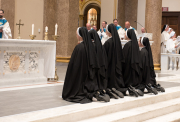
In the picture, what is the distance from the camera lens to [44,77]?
25.8ft

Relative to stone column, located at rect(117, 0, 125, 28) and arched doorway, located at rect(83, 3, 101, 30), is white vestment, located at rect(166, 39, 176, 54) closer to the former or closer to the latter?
stone column, located at rect(117, 0, 125, 28)

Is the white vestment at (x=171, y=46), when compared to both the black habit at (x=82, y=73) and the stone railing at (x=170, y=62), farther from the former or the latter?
the black habit at (x=82, y=73)

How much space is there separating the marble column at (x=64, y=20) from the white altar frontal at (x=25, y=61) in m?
5.32

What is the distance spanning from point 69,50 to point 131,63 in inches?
292

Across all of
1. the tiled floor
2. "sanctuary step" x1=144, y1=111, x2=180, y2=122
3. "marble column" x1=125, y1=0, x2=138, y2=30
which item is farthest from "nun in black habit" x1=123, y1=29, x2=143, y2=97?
"marble column" x1=125, y1=0, x2=138, y2=30

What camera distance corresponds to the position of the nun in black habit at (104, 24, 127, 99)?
5914 mm

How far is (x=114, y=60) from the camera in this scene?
5953mm

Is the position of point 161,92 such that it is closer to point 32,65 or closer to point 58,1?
point 32,65

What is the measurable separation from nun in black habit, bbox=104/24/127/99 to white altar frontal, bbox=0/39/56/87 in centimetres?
239

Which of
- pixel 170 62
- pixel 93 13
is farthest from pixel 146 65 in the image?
pixel 93 13

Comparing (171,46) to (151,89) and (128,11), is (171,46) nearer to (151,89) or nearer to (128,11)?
(128,11)

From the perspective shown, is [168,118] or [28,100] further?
[168,118]

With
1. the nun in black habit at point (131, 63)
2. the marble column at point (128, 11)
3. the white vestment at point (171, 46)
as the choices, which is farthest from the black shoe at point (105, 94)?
the marble column at point (128, 11)

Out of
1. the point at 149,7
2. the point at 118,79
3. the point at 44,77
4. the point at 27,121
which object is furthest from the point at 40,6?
the point at 27,121
